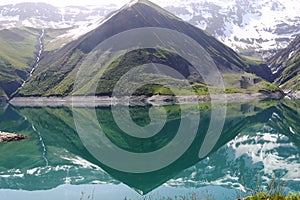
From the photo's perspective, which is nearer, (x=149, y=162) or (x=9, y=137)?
(x=149, y=162)

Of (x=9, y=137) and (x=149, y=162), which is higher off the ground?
(x=149, y=162)

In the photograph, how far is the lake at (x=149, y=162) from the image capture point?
42.6 metres

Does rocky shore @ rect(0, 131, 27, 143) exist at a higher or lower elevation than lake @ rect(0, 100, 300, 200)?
lower

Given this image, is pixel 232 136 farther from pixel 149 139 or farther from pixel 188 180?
pixel 188 180

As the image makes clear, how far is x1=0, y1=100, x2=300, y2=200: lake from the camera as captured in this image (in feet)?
140

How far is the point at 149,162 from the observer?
56281mm

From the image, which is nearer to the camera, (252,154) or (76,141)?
(252,154)

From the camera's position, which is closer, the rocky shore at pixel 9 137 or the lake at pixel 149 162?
the lake at pixel 149 162

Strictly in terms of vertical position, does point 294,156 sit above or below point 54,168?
above

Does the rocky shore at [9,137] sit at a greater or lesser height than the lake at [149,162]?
lesser

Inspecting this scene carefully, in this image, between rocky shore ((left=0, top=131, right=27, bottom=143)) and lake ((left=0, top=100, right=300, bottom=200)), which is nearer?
lake ((left=0, top=100, right=300, bottom=200))

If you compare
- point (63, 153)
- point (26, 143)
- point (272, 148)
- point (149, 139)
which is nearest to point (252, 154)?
point (272, 148)

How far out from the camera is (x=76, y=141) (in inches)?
3253

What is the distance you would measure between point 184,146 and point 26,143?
36052 millimetres
